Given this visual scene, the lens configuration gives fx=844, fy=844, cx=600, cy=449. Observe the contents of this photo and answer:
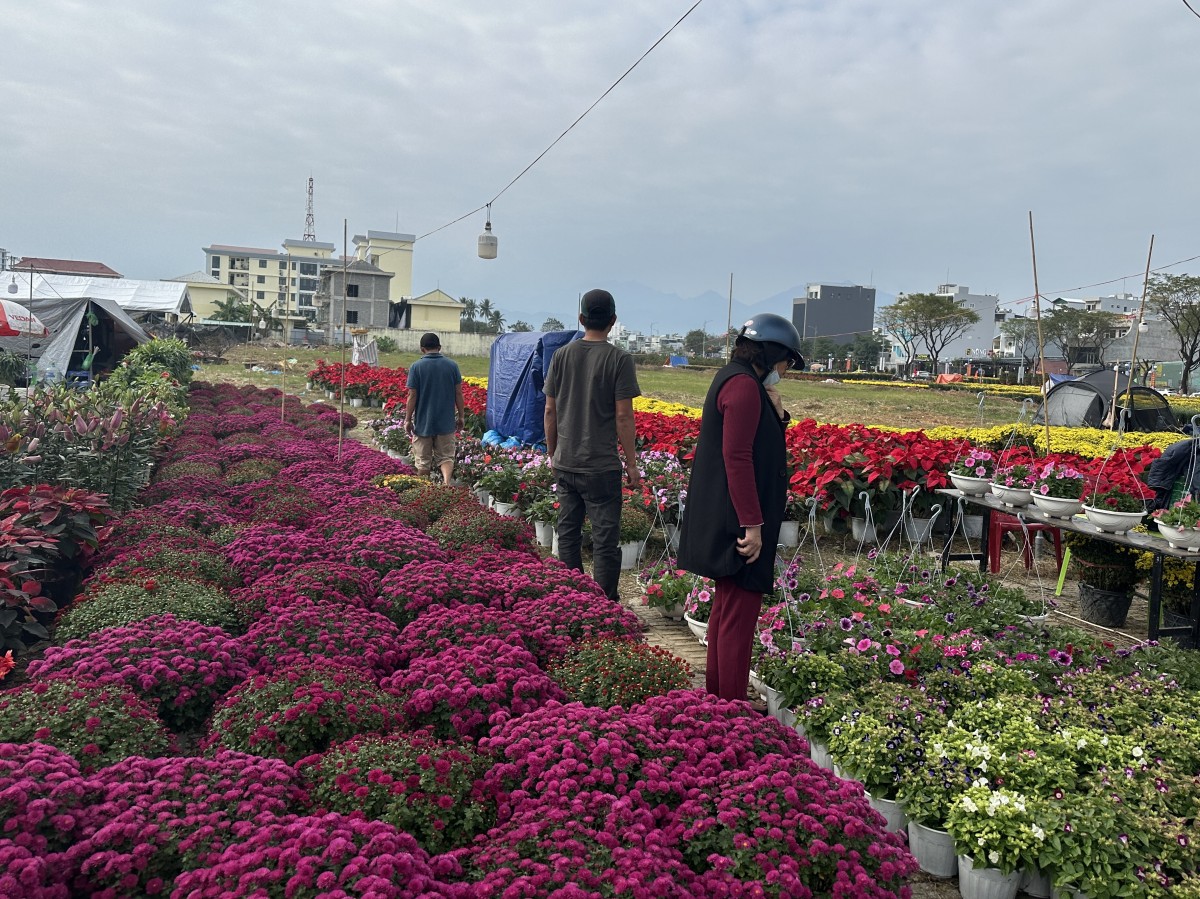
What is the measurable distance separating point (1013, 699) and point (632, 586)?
3.43 metres

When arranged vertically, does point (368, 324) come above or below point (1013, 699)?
above

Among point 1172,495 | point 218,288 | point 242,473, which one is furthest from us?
point 218,288

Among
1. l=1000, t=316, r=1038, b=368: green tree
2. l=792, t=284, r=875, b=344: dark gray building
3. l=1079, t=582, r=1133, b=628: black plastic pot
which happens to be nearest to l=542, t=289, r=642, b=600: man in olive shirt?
l=1079, t=582, r=1133, b=628: black plastic pot

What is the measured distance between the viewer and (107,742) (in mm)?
2715

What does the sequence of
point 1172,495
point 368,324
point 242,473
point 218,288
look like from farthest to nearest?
point 218,288
point 368,324
point 242,473
point 1172,495

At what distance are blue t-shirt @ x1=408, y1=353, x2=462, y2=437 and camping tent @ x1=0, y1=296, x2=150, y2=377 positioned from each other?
14.8m

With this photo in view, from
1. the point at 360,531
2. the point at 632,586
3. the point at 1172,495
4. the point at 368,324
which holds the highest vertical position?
the point at 368,324

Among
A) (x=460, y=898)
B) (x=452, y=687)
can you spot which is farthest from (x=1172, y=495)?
(x=460, y=898)

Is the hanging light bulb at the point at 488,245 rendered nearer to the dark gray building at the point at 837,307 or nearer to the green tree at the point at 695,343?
the green tree at the point at 695,343

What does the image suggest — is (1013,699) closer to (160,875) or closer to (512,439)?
(160,875)

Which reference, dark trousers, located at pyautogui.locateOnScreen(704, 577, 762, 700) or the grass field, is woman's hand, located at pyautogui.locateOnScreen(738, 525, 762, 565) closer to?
dark trousers, located at pyautogui.locateOnScreen(704, 577, 762, 700)

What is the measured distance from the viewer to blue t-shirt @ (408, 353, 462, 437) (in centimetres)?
847

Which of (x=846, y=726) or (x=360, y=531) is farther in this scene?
(x=360, y=531)

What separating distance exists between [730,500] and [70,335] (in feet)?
73.3
